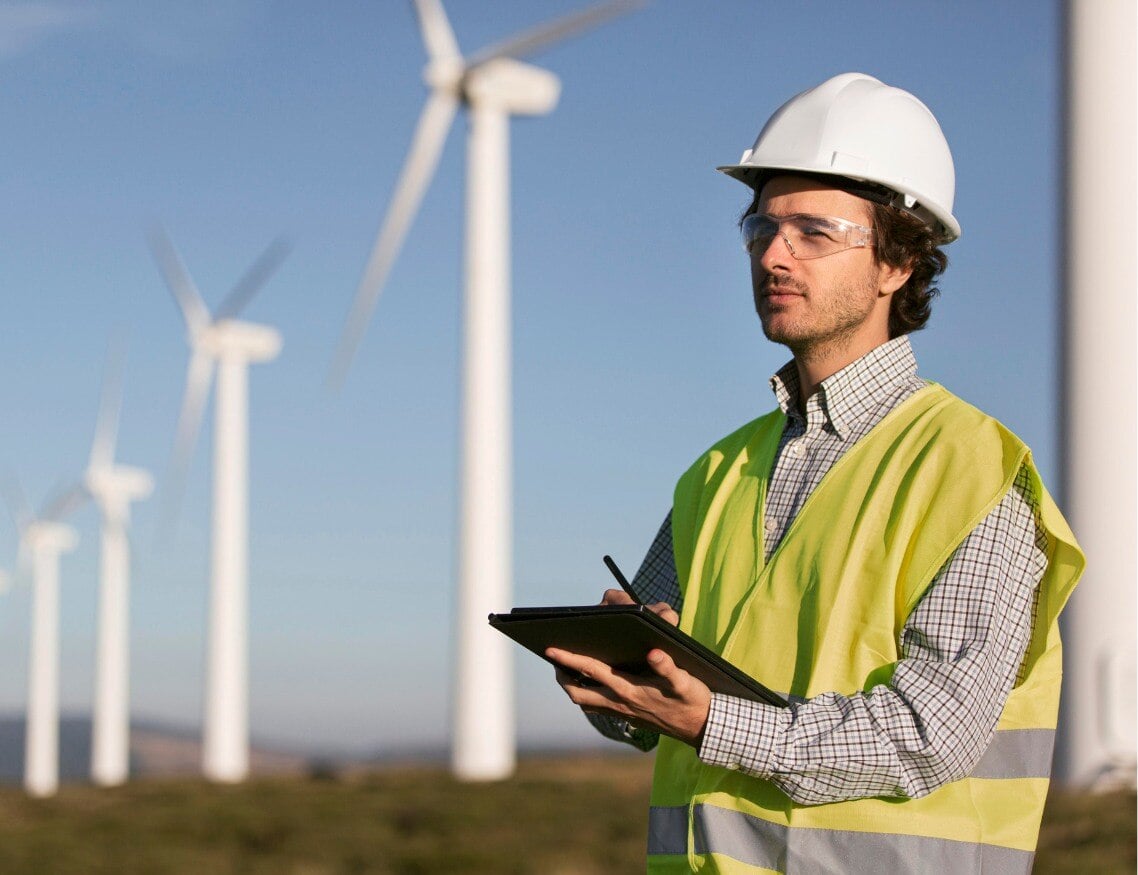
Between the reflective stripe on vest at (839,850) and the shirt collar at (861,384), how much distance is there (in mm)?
1158

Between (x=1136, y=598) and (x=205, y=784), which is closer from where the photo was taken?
(x=1136, y=598)

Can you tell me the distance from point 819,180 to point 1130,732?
10199mm

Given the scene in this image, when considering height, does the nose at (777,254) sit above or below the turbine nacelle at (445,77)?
below

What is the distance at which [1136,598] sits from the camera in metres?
13.0

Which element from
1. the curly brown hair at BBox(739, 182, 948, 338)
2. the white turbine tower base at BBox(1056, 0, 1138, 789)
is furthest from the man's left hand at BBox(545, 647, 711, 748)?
the white turbine tower base at BBox(1056, 0, 1138, 789)

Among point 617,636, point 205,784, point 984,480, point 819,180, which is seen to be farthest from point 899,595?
point 205,784

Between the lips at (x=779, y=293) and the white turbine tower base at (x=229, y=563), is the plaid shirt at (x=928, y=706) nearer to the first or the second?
the lips at (x=779, y=293)

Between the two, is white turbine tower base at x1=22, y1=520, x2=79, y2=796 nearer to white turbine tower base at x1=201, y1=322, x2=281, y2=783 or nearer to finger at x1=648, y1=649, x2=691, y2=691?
white turbine tower base at x1=201, y1=322, x2=281, y2=783

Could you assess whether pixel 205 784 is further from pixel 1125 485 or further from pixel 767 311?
pixel 767 311

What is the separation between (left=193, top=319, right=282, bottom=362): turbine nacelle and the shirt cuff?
45.6 m

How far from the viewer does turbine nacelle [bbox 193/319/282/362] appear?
48256 mm

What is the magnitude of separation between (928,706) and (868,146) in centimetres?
164

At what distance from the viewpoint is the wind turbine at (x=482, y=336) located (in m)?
30.9

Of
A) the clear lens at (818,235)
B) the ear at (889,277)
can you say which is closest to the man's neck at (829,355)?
the ear at (889,277)
